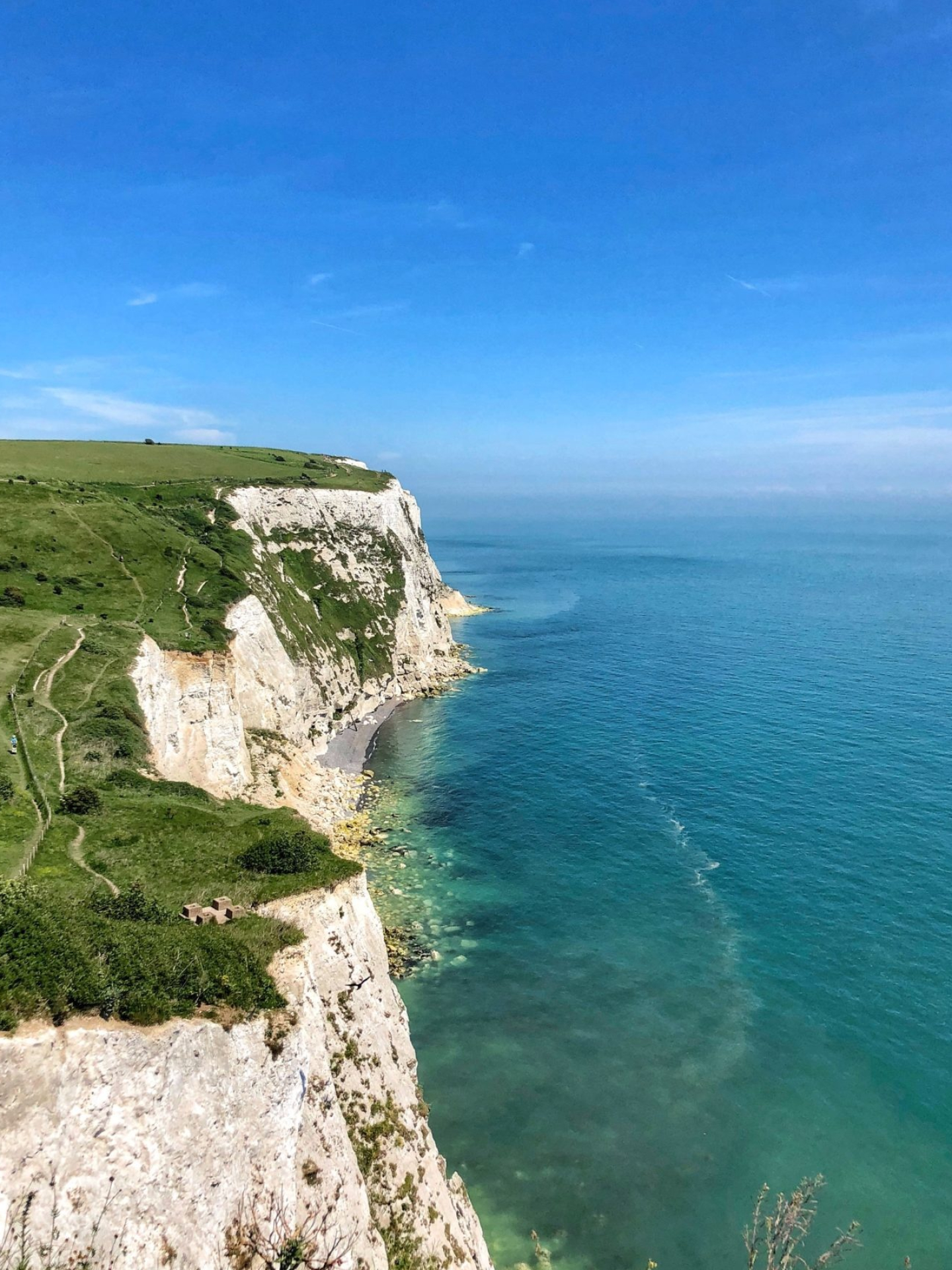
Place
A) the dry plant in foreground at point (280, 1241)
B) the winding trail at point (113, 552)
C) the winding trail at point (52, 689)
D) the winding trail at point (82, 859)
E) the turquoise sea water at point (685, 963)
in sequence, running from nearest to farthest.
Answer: the dry plant in foreground at point (280, 1241)
the winding trail at point (82, 859)
the turquoise sea water at point (685, 963)
the winding trail at point (52, 689)
the winding trail at point (113, 552)

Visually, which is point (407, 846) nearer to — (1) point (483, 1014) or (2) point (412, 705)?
(1) point (483, 1014)

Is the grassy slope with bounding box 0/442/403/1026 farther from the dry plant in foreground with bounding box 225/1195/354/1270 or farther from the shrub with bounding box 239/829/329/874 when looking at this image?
the dry plant in foreground with bounding box 225/1195/354/1270

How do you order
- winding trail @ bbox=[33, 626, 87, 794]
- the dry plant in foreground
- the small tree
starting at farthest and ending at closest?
winding trail @ bbox=[33, 626, 87, 794] < the small tree < the dry plant in foreground

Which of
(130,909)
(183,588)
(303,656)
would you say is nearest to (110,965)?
(130,909)

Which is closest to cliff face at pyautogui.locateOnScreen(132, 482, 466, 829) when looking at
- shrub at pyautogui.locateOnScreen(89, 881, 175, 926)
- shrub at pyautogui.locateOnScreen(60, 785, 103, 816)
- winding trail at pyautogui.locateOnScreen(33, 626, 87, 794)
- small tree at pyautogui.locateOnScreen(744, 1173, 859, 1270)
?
winding trail at pyautogui.locateOnScreen(33, 626, 87, 794)

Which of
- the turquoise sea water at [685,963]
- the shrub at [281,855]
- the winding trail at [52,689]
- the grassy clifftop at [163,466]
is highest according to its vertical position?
the grassy clifftop at [163,466]

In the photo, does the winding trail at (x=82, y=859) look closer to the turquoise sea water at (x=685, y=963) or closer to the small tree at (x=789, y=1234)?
the turquoise sea water at (x=685, y=963)

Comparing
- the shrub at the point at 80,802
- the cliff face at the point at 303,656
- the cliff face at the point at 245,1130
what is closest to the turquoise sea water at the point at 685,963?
the cliff face at the point at 245,1130
